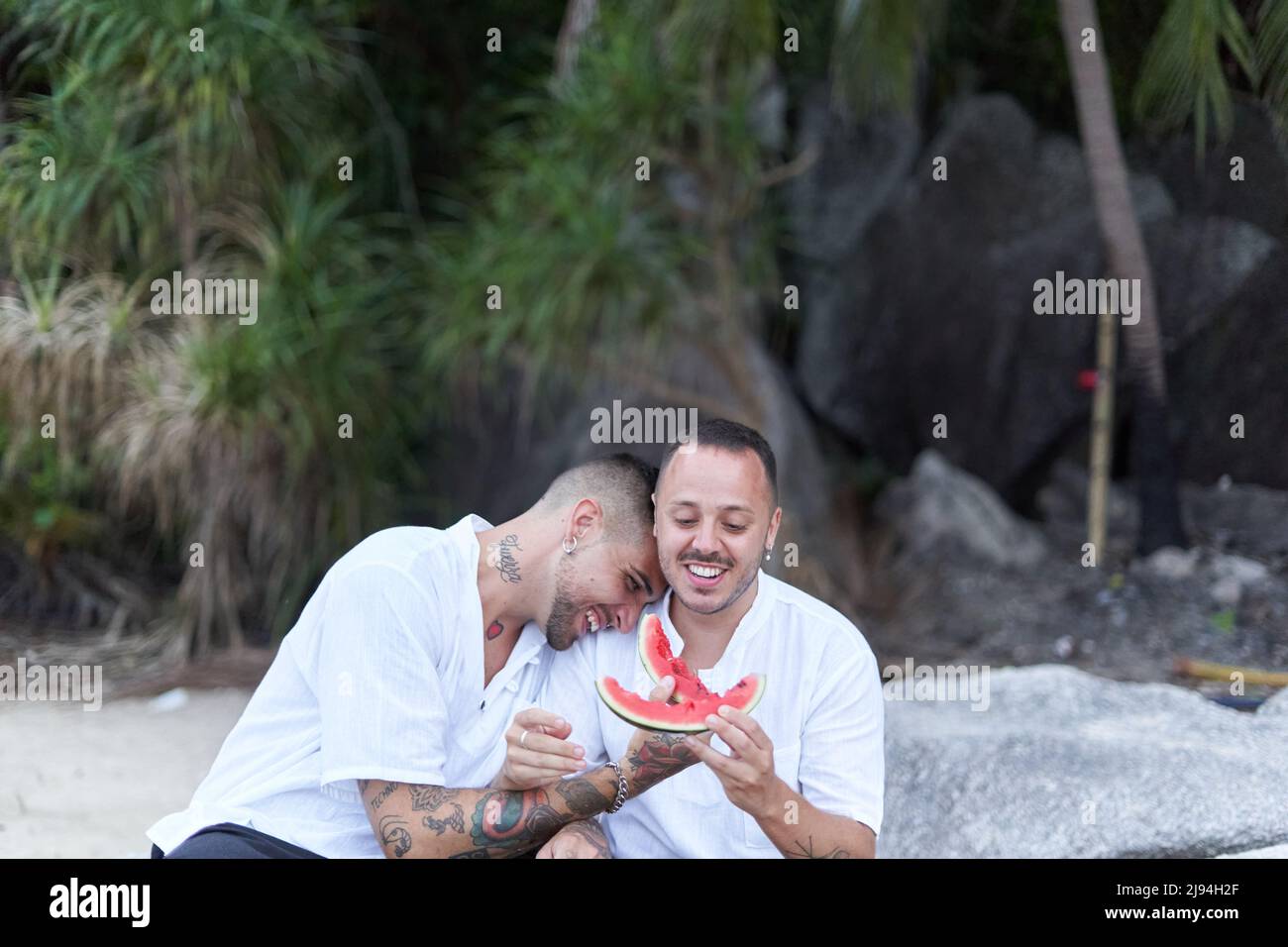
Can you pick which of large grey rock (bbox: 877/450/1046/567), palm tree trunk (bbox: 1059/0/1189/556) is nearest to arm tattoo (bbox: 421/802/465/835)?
palm tree trunk (bbox: 1059/0/1189/556)

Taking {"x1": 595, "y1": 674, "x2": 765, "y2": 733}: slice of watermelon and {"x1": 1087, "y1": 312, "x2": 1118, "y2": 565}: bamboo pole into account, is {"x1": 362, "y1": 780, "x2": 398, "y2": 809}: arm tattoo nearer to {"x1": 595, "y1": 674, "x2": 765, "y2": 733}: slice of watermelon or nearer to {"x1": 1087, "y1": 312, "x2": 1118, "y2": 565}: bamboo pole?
{"x1": 595, "y1": 674, "x2": 765, "y2": 733}: slice of watermelon

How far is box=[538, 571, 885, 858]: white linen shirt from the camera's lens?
10.0 feet

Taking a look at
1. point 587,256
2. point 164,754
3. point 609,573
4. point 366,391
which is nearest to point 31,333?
point 366,391

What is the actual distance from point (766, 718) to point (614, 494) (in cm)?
59

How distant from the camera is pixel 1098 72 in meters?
7.16

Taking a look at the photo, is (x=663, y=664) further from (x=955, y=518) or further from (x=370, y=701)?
(x=955, y=518)

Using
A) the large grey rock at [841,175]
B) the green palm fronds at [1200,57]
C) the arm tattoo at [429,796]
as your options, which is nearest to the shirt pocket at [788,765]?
the arm tattoo at [429,796]

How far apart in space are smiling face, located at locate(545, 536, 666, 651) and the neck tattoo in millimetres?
93

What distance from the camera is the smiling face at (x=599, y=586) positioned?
3158 millimetres

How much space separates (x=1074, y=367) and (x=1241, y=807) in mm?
5497

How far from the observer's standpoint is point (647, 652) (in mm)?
3021

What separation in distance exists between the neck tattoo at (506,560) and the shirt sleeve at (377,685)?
0.75ft

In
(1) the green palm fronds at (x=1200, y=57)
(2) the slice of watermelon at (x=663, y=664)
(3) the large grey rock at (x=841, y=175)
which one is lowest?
(2) the slice of watermelon at (x=663, y=664)

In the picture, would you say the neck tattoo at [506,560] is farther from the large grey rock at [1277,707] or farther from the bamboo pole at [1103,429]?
the bamboo pole at [1103,429]
